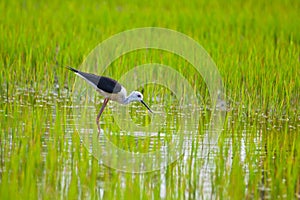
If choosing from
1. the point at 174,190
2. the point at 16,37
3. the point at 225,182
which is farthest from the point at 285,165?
the point at 16,37

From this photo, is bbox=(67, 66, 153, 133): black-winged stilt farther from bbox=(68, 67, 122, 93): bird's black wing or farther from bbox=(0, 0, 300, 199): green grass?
bbox=(0, 0, 300, 199): green grass

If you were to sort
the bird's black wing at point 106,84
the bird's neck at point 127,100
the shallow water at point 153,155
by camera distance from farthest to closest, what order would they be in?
the bird's neck at point 127,100 < the bird's black wing at point 106,84 < the shallow water at point 153,155

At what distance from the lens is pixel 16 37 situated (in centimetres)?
897

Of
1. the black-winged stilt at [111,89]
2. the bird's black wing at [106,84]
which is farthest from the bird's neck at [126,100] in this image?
the bird's black wing at [106,84]

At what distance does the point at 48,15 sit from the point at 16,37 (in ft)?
8.17

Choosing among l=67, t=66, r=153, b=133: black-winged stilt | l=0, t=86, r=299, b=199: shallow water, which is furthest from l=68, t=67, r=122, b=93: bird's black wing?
l=0, t=86, r=299, b=199: shallow water

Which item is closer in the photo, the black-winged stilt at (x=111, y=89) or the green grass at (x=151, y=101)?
the green grass at (x=151, y=101)

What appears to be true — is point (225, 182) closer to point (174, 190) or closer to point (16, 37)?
point (174, 190)

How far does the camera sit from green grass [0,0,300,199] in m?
4.60

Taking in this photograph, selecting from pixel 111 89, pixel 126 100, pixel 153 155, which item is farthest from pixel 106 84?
pixel 153 155

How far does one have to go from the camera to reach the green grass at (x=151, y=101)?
4.60 m

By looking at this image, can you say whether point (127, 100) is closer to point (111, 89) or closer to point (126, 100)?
point (126, 100)

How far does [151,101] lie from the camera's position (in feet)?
24.2

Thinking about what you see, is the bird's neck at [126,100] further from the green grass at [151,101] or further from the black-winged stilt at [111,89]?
the green grass at [151,101]
